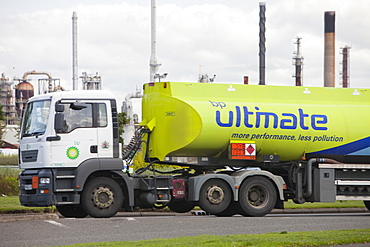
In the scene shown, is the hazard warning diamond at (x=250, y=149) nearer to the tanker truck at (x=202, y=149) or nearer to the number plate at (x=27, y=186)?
the tanker truck at (x=202, y=149)

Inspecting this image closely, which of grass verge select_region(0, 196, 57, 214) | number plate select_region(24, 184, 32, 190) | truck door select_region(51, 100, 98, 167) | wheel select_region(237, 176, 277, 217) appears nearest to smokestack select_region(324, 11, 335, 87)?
grass verge select_region(0, 196, 57, 214)

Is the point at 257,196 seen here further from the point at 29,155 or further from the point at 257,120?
the point at 29,155

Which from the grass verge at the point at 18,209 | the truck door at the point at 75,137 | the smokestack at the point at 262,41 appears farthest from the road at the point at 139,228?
the smokestack at the point at 262,41

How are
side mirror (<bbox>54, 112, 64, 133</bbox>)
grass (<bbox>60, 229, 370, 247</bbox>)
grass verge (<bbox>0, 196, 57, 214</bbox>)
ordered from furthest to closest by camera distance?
1. grass verge (<bbox>0, 196, 57, 214</bbox>)
2. side mirror (<bbox>54, 112, 64, 133</bbox>)
3. grass (<bbox>60, 229, 370, 247</bbox>)

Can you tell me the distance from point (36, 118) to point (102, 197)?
2.59m

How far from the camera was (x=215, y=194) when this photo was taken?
19.3 meters

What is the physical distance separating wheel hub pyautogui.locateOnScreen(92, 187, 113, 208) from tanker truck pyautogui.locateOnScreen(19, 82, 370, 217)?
0.08 ft

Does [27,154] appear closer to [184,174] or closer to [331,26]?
[184,174]

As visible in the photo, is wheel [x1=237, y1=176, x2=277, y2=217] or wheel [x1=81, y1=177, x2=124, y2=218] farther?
wheel [x1=237, y1=176, x2=277, y2=217]

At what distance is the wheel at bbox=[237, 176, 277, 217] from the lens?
19641 mm

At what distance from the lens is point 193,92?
64.2 ft

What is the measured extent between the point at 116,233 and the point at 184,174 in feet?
15.2

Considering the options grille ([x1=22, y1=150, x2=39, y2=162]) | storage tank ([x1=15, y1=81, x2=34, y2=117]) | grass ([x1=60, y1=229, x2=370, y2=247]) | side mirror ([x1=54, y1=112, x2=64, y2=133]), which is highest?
storage tank ([x1=15, y1=81, x2=34, y2=117])

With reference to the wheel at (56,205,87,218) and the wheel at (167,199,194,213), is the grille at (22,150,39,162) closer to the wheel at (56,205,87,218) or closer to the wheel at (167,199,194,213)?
the wheel at (56,205,87,218)
